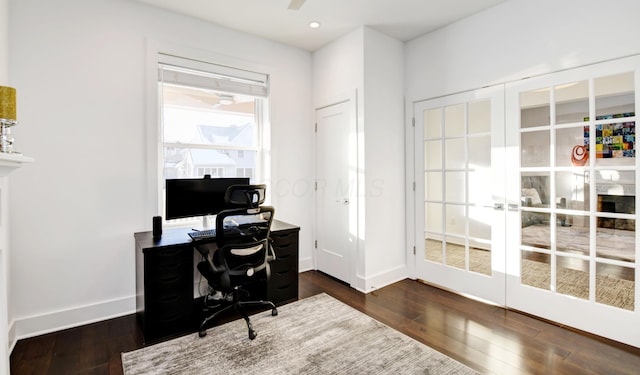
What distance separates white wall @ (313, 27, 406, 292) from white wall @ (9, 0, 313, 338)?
167 centimetres

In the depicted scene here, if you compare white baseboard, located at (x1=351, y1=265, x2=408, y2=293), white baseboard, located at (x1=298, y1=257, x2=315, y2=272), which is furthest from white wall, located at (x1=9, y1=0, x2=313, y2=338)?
white baseboard, located at (x1=351, y1=265, x2=408, y2=293)

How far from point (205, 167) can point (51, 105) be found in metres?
1.33

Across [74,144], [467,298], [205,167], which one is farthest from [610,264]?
[74,144]

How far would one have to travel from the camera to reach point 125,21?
2729mm

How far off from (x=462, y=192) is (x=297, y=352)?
2308 mm

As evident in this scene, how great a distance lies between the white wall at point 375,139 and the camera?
3.29 meters

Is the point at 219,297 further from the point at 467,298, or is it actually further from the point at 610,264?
the point at 610,264

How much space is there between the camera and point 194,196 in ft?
9.07

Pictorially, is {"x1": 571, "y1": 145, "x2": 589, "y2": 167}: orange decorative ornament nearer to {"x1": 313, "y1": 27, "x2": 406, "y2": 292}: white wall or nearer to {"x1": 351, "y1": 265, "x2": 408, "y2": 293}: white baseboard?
{"x1": 313, "y1": 27, "x2": 406, "y2": 292}: white wall

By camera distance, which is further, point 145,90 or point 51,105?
point 145,90

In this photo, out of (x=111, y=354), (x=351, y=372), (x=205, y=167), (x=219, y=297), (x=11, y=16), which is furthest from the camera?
(x=205, y=167)

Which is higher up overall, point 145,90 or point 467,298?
point 145,90

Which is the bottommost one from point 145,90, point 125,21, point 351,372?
point 351,372

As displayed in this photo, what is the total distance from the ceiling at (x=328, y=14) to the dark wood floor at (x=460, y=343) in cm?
290
